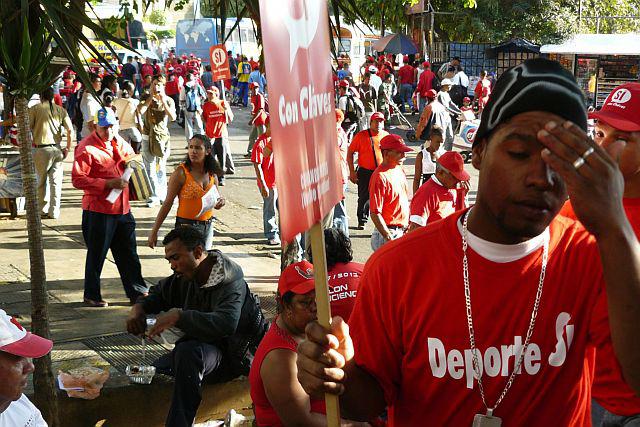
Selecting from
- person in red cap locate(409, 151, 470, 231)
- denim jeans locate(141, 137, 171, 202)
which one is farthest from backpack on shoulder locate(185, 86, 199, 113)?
person in red cap locate(409, 151, 470, 231)

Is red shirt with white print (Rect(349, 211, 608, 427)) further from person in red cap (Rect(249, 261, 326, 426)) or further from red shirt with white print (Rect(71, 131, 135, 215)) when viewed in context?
red shirt with white print (Rect(71, 131, 135, 215))

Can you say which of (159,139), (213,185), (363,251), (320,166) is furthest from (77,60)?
(159,139)

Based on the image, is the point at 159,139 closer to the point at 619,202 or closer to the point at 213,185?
the point at 213,185

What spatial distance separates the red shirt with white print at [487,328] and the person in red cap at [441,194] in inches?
220

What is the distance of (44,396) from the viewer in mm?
5652

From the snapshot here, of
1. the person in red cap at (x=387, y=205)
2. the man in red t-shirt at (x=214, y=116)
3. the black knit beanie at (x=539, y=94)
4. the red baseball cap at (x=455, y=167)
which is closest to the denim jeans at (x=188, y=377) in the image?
the red baseball cap at (x=455, y=167)

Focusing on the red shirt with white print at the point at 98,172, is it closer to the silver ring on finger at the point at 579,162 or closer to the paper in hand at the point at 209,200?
the paper in hand at the point at 209,200

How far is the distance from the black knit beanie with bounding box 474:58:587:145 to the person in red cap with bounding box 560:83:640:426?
1436mm

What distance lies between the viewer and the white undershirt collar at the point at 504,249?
2236mm

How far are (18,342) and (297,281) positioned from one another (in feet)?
4.82

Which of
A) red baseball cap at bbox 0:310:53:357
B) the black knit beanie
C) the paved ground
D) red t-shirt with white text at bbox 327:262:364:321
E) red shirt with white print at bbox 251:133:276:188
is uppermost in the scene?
the black knit beanie

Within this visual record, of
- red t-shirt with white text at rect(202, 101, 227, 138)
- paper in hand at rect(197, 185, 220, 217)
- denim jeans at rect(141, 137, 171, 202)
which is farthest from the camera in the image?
red t-shirt with white text at rect(202, 101, 227, 138)

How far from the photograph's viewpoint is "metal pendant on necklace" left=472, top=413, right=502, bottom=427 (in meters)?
2.22

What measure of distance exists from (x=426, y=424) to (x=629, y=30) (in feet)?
126
